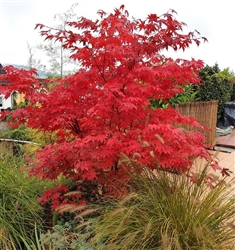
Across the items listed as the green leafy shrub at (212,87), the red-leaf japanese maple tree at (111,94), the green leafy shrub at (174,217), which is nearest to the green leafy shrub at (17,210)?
the red-leaf japanese maple tree at (111,94)

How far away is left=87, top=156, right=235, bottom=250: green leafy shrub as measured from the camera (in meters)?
1.56

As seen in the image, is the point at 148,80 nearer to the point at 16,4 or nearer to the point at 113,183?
the point at 113,183

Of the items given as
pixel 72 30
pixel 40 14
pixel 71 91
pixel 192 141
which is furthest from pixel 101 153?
pixel 40 14

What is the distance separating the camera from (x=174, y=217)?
161cm

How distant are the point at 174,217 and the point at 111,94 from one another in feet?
3.01

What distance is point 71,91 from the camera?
219 centimetres

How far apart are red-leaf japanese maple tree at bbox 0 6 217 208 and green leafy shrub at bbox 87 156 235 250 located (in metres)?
0.23

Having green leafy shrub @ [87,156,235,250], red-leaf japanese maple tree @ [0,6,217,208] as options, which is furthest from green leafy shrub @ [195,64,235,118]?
green leafy shrub @ [87,156,235,250]

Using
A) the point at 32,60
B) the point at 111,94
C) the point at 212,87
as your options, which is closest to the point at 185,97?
the point at 212,87

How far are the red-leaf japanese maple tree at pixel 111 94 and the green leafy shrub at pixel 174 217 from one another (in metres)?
0.23

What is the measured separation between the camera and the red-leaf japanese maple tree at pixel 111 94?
1970mm

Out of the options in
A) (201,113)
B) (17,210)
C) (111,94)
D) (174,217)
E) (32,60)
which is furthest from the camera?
(32,60)

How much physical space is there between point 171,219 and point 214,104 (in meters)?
4.45

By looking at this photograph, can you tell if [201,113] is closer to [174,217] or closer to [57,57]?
[174,217]
